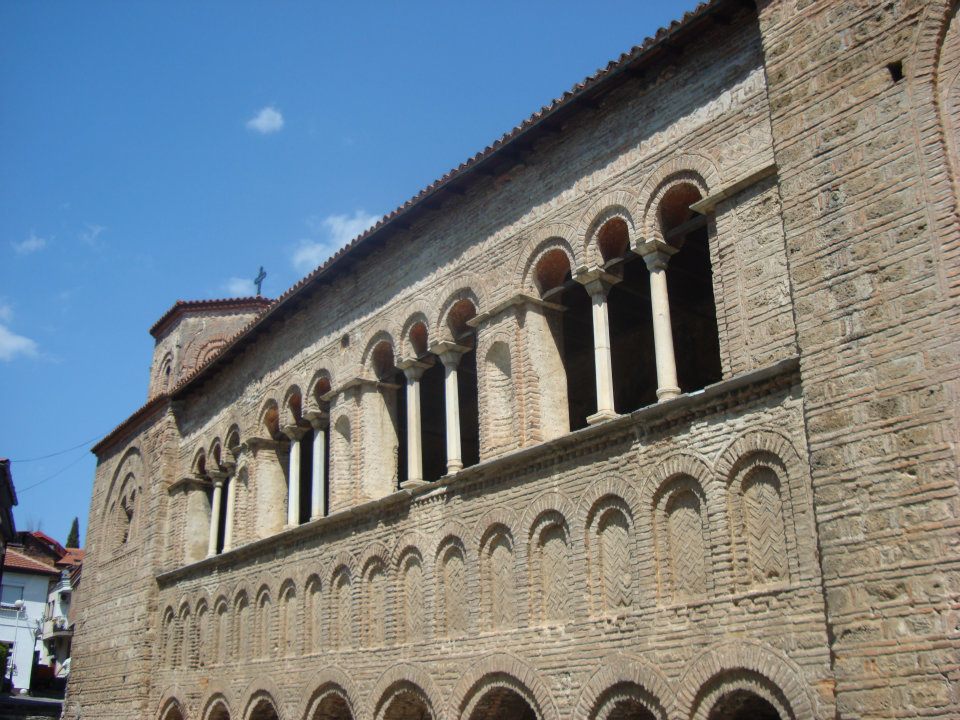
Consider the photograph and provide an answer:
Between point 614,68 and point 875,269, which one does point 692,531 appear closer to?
point 875,269

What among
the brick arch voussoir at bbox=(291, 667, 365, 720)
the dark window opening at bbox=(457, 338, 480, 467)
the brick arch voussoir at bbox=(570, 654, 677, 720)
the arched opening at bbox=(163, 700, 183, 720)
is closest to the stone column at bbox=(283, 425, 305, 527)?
the dark window opening at bbox=(457, 338, 480, 467)

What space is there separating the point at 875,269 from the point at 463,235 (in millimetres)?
Result: 6120

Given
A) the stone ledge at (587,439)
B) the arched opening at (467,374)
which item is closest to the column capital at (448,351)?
the arched opening at (467,374)

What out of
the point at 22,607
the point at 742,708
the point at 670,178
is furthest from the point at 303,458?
the point at 22,607

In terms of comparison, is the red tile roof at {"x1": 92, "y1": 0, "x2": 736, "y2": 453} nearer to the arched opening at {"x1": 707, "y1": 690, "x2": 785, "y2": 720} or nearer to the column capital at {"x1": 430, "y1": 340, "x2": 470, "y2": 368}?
the column capital at {"x1": 430, "y1": 340, "x2": 470, "y2": 368}

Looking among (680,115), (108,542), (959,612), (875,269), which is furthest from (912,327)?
(108,542)

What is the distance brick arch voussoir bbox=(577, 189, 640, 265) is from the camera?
11173mm

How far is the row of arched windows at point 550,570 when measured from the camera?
920 centimetres

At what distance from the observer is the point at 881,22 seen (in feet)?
29.3

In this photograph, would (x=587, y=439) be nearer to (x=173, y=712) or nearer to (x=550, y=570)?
(x=550, y=570)

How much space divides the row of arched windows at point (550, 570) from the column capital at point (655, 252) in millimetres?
2252

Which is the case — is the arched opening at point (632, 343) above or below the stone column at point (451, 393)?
above

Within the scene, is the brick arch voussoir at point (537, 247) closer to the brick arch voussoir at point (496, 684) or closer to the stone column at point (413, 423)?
the stone column at point (413, 423)

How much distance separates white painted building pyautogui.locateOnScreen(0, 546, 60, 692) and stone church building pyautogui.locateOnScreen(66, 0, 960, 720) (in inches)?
1127
